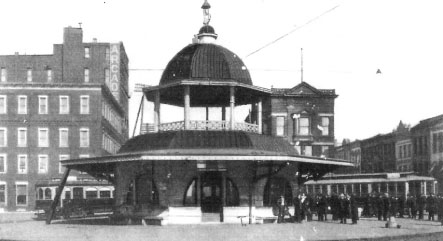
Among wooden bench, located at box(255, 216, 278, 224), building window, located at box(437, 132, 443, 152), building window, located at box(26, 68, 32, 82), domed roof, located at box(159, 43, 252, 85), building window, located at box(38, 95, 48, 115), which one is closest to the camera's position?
wooden bench, located at box(255, 216, 278, 224)

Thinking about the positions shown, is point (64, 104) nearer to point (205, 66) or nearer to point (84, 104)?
point (84, 104)

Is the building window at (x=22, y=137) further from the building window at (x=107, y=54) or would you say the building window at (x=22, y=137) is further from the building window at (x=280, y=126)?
the building window at (x=280, y=126)

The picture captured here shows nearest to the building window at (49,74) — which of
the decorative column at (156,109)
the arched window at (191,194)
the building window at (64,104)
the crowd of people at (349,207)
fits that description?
the building window at (64,104)

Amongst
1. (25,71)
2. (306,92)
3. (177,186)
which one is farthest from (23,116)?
(177,186)

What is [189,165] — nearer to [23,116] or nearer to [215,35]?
[215,35]

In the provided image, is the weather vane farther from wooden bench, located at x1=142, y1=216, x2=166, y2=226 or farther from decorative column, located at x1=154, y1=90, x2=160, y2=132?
wooden bench, located at x1=142, y1=216, x2=166, y2=226

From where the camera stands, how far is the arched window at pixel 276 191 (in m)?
32.0

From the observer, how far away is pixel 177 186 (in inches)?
1198

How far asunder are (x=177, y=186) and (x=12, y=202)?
43.1 meters

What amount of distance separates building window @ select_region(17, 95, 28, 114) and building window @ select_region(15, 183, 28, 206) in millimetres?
8009

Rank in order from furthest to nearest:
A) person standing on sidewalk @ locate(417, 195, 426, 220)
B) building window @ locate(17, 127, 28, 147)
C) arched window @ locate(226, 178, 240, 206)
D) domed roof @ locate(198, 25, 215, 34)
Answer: building window @ locate(17, 127, 28, 147) → person standing on sidewalk @ locate(417, 195, 426, 220) → domed roof @ locate(198, 25, 215, 34) → arched window @ locate(226, 178, 240, 206)

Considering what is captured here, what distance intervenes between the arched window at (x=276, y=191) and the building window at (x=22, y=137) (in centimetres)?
4365

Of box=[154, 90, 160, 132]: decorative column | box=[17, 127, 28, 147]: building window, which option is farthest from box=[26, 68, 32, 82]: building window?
box=[154, 90, 160, 132]: decorative column

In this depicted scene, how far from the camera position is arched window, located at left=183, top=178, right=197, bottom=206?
30594mm
